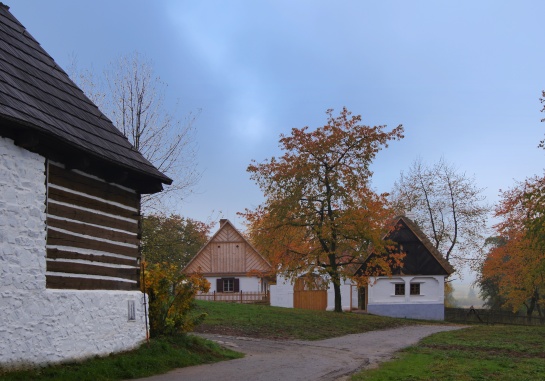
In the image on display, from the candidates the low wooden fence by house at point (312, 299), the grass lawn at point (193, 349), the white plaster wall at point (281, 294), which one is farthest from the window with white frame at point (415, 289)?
the grass lawn at point (193, 349)

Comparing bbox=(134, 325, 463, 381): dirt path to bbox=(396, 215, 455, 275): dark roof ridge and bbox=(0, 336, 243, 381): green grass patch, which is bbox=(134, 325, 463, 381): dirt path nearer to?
bbox=(0, 336, 243, 381): green grass patch

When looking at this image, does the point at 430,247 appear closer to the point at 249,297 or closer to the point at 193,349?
the point at 249,297

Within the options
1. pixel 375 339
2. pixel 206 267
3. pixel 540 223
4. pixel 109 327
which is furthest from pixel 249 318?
pixel 206 267

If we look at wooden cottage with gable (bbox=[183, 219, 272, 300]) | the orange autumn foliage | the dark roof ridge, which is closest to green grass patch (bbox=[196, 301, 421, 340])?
the orange autumn foliage

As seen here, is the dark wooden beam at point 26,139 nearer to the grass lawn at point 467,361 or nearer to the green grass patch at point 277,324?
the grass lawn at point 467,361

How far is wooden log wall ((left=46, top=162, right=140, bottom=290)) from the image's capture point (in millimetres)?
11555

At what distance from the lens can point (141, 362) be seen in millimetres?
12227

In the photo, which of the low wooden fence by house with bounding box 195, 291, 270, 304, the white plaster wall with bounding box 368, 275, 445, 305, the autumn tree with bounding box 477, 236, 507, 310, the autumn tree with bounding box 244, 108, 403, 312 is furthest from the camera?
the autumn tree with bounding box 477, 236, 507, 310

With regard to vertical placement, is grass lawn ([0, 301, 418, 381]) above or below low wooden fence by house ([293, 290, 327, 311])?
above

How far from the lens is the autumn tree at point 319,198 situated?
33.0 meters

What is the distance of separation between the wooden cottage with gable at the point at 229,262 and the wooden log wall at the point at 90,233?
4001cm

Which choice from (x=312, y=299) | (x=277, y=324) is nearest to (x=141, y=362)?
(x=277, y=324)

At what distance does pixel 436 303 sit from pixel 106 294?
34.5m

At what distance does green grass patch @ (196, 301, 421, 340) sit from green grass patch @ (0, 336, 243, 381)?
19.8ft
